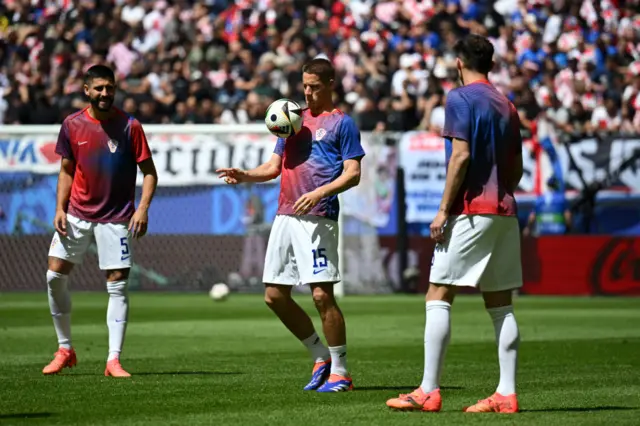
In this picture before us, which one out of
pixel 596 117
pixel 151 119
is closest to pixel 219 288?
pixel 151 119

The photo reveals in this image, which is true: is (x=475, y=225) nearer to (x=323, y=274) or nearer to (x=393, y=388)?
(x=323, y=274)

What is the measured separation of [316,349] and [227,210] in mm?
14481

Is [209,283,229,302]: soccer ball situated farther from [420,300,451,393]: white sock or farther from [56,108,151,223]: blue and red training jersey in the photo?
[420,300,451,393]: white sock

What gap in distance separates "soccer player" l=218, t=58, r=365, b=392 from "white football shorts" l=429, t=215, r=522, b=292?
61.5 inches

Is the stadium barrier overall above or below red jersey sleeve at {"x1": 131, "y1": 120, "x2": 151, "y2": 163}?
below

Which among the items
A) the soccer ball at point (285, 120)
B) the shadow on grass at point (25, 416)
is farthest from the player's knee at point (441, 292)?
the shadow on grass at point (25, 416)

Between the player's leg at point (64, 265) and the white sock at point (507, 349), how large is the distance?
4.04m

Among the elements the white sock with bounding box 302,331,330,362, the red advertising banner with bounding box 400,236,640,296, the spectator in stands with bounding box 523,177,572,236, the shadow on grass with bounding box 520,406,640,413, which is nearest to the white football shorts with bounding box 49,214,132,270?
the white sock with bounding box 302,331,330,362

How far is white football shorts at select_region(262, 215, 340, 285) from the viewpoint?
32.0 ft

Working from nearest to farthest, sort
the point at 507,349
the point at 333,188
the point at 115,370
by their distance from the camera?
the point at 507,349 < the point at 333,188 < the point at 115,370

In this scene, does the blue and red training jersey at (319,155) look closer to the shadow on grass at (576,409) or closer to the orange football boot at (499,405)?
the orange football boot at (499,405)

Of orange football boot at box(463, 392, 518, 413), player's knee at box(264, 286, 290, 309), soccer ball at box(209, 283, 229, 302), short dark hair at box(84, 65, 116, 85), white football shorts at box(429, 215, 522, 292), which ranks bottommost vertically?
soccer ball at box(209, 283, 229, 302)

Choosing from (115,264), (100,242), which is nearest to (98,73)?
(100,242)

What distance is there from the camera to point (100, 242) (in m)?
11.0
